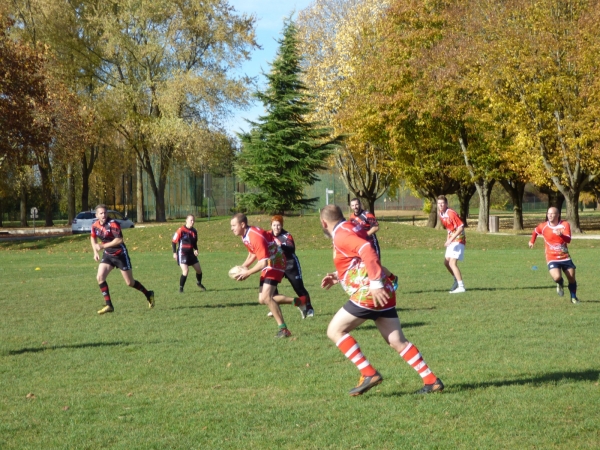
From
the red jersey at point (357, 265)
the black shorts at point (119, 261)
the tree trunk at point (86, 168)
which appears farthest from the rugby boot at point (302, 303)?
the tree trunk at point (86, 168)

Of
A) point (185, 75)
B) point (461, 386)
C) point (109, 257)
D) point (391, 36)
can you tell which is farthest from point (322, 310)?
point (185, 75)

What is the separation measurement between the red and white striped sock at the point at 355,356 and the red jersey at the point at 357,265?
426mm

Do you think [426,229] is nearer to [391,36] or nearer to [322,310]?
[391,36]

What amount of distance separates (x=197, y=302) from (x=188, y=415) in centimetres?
862

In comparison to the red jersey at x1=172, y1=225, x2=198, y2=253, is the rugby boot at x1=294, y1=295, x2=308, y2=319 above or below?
below

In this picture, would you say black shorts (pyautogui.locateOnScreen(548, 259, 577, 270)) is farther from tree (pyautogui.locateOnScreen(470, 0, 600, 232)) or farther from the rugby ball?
tree (pyautogui.locateOnScreen(470, 0, 600, 232))

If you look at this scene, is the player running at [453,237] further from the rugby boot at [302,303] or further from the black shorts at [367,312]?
the black shorts at [367,312]

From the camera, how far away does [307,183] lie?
4078cm

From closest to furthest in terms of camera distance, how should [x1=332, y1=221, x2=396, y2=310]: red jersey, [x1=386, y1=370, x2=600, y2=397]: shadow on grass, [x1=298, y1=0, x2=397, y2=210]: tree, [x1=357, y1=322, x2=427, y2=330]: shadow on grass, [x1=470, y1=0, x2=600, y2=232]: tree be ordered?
[x1=332, y1=221, x2=396, y2=310]: red jersey
[x1=386, y1=370, x2=600, y2=397]: shadow on grass
[x1=357, y1=322, x2=427, y2=330]: shadow on grass
[x1=470, y1=0, x2=600, y2=232]: tree
[x1=298, y1=0, x2=397, y2=210]: tree

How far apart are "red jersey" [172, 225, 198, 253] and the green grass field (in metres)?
1.05

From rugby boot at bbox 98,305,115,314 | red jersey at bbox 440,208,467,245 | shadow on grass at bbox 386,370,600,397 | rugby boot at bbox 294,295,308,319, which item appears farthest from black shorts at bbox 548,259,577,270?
rugby boot at bbox 98,305,115,314

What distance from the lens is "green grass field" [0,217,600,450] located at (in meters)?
6.03

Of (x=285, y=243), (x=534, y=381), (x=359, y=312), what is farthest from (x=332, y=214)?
(x=285, y=243)

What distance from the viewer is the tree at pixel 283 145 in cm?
3969
